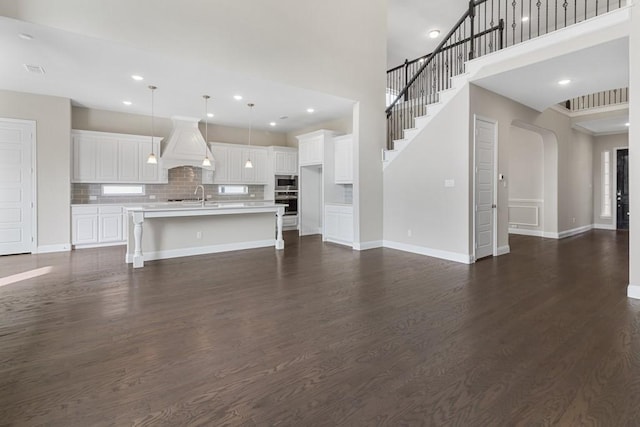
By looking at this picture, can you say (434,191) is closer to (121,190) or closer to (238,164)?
(238,164)

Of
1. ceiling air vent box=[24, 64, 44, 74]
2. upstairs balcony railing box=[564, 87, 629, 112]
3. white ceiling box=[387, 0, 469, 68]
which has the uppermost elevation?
white ceiling box=[387, 0, 469, 68]

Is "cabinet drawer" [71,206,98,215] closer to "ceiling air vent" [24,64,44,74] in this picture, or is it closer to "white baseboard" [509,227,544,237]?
"ceiling air vent" [24,64,44,74]

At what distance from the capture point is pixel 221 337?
266cm

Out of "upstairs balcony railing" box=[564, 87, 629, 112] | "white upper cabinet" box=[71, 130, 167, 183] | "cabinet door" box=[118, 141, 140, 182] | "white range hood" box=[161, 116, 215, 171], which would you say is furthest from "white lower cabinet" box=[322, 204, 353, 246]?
"upstairs balcony railing" box=[564, 87, 629, 112]

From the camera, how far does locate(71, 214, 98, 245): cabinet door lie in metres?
6.51

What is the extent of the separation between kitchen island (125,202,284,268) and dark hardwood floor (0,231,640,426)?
34.2 inches

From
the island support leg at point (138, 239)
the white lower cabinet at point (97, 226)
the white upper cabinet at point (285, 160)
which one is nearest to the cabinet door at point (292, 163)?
the white upper cabinet at point (285, 160)

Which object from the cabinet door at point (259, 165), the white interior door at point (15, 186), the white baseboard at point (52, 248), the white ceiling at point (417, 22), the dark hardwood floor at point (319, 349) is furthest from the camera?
the cabinet door at point (259, 165)

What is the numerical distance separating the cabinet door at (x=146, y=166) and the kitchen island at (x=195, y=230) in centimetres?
175

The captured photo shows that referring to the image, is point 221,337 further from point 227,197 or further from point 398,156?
point 227,197

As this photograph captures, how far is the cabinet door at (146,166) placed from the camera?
7285 mm

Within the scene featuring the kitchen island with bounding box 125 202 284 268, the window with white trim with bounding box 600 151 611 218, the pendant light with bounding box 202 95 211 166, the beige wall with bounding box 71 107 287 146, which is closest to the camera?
the kitchen island with bounding box 125 202 284 268

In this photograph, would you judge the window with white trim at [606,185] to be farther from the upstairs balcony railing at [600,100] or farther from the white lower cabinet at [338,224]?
the white lower cabinet at [338,224]

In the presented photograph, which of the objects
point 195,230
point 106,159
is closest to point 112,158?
point 106,159
